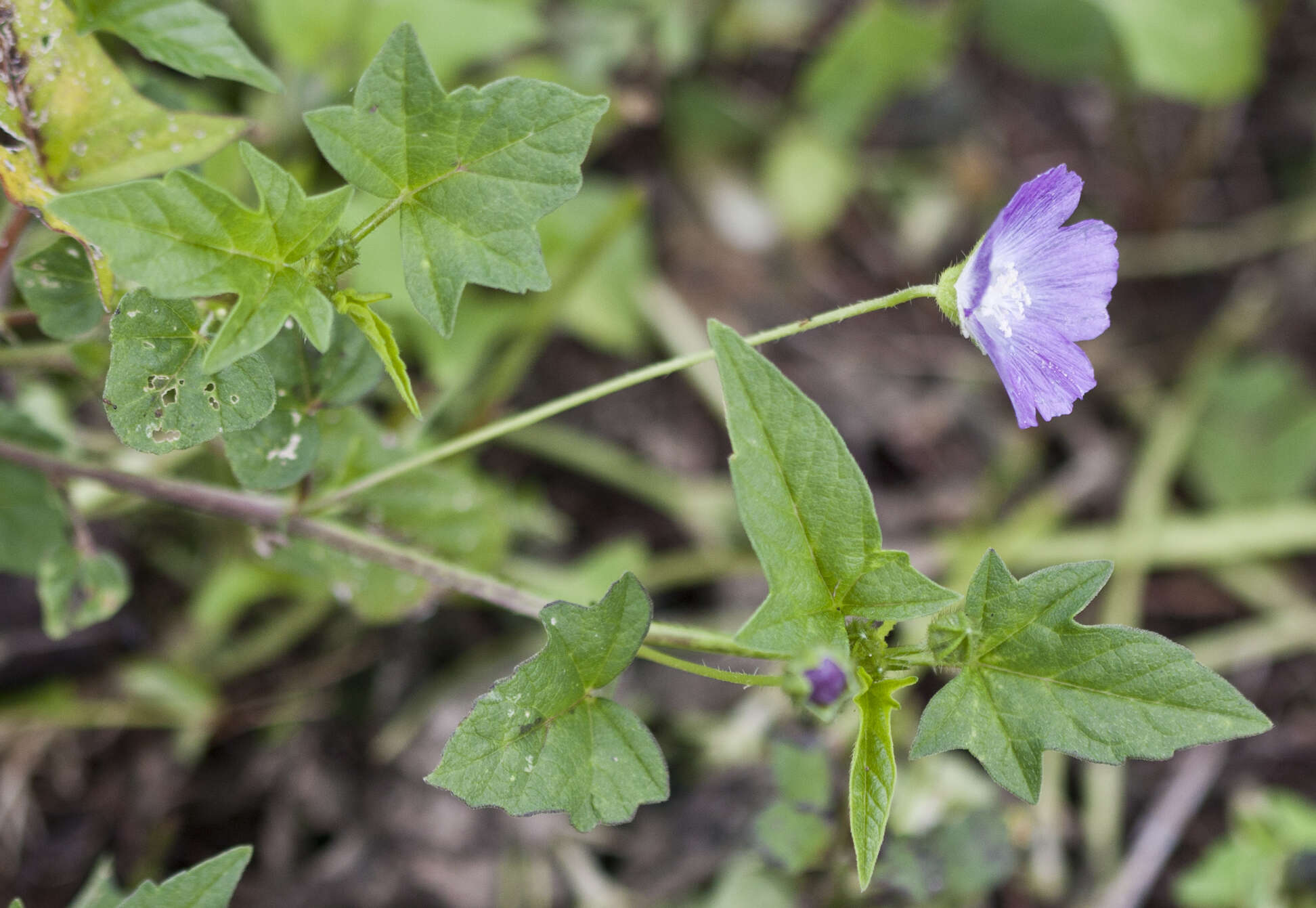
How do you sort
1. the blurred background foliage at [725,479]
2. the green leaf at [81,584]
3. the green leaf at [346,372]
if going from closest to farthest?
1. the green leaf at [346,372]
2. the green leaf at [81,584]
3. the blurred background foliage at [725,479]

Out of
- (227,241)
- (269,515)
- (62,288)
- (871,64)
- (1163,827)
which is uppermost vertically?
(227,241)

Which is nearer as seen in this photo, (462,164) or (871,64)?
(462,164)

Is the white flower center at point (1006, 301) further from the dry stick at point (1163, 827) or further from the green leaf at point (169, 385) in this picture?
the dry stick at point (1163, 827)

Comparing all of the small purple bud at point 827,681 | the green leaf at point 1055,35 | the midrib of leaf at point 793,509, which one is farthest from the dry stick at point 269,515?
the green leaf at point 1055,35

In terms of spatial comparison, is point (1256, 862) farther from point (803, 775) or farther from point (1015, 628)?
point (1015, 628)

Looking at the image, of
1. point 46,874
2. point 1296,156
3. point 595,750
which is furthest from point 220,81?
point 1296,156

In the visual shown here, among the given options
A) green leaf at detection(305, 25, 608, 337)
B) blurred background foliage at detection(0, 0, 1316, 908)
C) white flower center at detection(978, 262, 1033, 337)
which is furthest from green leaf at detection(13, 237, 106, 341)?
white flower center at detection(978, 262, 1033, 337)

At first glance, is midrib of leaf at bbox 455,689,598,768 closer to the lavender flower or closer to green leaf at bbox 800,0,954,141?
the lavender flower

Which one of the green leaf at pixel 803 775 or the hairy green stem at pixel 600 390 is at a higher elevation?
the hairy green stem at pixel 600 390

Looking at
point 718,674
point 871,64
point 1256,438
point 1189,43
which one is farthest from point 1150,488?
point 718,674
